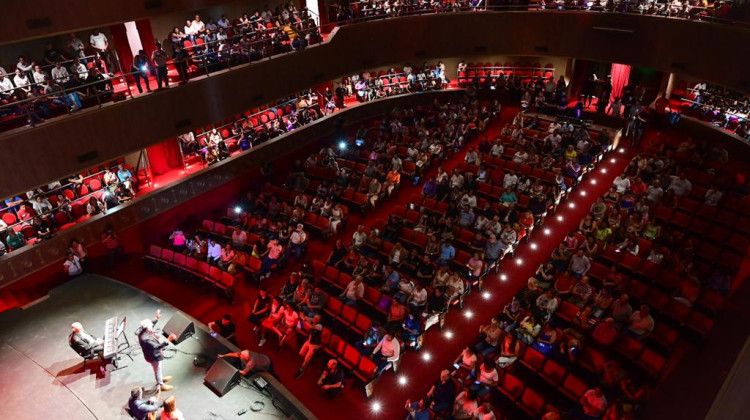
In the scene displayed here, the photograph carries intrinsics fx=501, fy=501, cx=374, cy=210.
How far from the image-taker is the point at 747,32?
42.1 feet

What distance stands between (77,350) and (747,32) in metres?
16.5

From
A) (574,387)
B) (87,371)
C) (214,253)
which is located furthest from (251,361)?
(574,387)

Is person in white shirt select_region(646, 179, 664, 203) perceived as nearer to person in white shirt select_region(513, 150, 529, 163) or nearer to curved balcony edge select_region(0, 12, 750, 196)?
person in white shirt select_region(513, 150, 529, 163)

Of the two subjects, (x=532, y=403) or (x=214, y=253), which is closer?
(x=532, y=403)

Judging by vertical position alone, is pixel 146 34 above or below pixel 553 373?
above

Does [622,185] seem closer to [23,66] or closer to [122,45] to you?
[122,45]

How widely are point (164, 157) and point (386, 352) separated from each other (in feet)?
29.4

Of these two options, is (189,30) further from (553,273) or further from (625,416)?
(625,416)

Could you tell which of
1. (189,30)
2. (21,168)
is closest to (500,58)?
(189,30)

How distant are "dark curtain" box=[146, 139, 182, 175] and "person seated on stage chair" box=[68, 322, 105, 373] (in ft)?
21.6

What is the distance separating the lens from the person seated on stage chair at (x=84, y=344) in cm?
765

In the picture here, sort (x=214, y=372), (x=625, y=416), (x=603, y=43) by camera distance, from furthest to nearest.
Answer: (x=603, y=43)
(x=214, y=372)
(x=625, y=416)

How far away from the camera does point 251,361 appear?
767cm

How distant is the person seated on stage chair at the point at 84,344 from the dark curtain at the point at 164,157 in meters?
6.58
